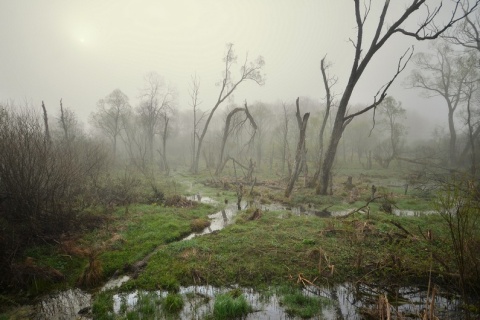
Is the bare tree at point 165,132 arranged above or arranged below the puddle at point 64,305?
above

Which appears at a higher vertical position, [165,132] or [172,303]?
[165,132]

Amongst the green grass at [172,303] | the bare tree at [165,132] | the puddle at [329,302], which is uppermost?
the bare tree at [165,132]

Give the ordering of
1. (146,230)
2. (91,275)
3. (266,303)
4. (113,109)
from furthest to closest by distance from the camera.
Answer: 1. (113,109)
2. (146,230)
3. (91,275)
4. (266,303)

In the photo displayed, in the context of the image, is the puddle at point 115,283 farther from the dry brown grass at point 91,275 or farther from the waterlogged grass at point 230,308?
the waterlogged grass at point 230,308

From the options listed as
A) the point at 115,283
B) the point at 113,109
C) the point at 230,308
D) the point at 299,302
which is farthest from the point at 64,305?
the point at 113,109

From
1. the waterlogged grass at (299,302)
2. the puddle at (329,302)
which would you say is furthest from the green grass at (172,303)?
the waterlogged grass at (299,302)

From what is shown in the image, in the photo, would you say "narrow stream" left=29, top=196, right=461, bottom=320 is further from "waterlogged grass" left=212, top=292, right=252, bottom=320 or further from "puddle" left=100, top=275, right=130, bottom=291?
"waterlogged grass" left=212, top=292, right=252, bottom=320

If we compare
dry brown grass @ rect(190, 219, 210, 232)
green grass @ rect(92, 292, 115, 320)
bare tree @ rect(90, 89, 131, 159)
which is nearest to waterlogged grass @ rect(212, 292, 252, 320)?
green grass @ rect(92, 292, 115, 320)

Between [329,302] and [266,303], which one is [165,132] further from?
[329,302]

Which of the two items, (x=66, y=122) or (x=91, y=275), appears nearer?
(x=91, y=275)

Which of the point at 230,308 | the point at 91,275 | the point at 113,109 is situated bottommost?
the point at 230,308

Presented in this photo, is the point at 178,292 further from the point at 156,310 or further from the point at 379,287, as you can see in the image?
the point at 379,287

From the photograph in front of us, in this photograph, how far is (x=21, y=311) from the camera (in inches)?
211

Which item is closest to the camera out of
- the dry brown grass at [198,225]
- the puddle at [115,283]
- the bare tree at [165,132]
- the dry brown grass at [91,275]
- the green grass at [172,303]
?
the green grass at [172,303]
